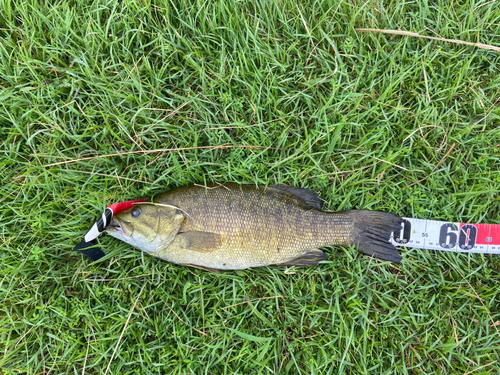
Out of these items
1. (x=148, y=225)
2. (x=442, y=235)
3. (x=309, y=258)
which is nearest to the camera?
(x=148, y=225)

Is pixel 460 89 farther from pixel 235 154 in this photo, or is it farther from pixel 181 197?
pixel 181 197

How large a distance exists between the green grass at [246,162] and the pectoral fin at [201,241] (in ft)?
1.10

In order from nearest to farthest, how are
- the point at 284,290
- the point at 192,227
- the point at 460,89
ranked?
the point at 192,227, the point at 284,290, the point at 460,89

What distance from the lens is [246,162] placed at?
299cm

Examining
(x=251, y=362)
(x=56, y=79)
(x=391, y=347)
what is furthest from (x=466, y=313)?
(x=56, y=79)

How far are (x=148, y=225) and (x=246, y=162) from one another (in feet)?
3.59

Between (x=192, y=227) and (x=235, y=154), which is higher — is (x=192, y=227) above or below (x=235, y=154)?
below

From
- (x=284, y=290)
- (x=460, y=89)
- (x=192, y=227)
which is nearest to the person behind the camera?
(x=192, y=227)

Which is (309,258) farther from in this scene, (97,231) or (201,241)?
(97,231)

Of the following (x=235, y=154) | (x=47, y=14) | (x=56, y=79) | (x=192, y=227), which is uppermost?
(x=47, y=14)

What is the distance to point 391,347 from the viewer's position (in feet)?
9.66

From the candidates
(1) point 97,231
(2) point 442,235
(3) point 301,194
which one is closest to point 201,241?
(1) point 97,231

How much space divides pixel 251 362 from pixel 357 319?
3.64 ft

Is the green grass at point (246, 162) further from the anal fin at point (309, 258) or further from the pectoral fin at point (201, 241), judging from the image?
the pectoral fin at point (201, 241)
